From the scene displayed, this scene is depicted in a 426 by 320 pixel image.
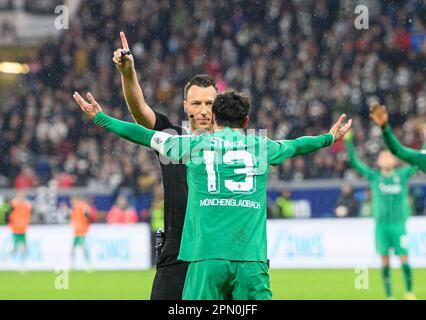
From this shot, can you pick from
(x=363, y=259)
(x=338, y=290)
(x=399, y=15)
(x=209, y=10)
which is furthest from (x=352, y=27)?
(x=338, y=290)

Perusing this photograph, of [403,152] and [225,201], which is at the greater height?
[403,152]

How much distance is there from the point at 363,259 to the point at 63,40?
10656mm

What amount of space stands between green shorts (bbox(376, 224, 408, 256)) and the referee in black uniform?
7584 mm

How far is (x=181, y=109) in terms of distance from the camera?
2128 cm

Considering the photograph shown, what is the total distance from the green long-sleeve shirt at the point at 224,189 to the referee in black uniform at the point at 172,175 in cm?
55

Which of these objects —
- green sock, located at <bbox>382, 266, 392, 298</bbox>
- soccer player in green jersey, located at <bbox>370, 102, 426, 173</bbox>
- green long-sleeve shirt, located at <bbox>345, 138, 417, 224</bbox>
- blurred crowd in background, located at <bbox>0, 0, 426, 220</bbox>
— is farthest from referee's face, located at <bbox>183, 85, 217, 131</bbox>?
blurred crowd in background, located at <bbox>0, 0, 426, 220</bbox>

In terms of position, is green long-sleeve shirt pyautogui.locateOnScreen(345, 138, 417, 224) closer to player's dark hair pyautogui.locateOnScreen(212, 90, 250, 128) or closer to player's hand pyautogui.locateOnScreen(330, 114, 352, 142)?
player's hand pyautogui.locateOnScreen(330, 114, 352, 142)

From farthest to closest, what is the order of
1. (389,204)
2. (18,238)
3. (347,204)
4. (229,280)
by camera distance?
(347,204) < (18,238) < (389,204) < (229,280)

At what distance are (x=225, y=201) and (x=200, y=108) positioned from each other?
3.43 ft

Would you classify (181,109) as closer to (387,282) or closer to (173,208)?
(387,282)

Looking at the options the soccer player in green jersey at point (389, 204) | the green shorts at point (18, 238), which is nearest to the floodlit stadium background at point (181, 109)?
the green shorts at point (18, 238)

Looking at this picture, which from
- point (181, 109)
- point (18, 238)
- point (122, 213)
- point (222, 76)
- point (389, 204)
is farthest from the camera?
point (222, 76)

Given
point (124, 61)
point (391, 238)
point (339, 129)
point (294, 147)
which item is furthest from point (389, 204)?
point (294, 147)

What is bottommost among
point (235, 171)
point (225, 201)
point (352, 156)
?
point (225, 201)
